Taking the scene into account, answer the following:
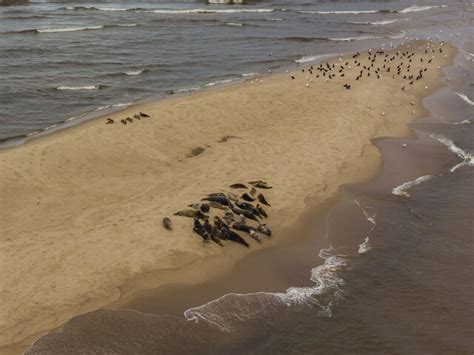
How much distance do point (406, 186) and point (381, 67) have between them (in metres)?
16.6

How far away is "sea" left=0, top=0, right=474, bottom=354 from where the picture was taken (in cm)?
948

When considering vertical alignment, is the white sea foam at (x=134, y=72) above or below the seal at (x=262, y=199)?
above

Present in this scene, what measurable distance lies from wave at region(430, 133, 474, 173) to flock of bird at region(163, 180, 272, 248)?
25.4 ft

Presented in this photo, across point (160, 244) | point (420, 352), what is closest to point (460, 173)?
point (420, 352)

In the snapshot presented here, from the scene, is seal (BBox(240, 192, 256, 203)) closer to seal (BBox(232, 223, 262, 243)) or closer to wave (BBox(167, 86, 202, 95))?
seal (BBox(232, 223, 262, 243))

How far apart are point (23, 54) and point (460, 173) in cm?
2633

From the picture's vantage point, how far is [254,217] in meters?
13.4

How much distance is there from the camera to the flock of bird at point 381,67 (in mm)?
28234

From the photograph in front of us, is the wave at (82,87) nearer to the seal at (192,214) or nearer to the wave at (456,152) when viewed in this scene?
the seal at (192,214)

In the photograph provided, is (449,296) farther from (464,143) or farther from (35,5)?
(35,5)

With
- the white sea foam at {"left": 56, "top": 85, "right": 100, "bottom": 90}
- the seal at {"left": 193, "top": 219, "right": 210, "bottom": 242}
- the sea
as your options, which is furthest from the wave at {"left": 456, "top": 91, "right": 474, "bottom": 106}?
the white sea foam at {"left": 56, "top": 85, "right": 100, "bottom": 90}

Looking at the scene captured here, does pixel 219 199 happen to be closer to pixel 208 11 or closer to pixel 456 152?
pixel 456 152

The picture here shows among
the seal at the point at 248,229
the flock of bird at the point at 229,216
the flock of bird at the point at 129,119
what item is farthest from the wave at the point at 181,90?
the seal at the point at 248,229

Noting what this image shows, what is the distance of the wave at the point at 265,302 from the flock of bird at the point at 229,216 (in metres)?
1.97
